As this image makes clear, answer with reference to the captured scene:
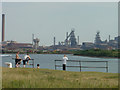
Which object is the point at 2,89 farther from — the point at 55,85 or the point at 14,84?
the point at 55,85

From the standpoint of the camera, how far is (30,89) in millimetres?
11906

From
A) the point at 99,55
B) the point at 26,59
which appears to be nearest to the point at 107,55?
the point at 99,55

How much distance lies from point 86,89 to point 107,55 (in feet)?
405

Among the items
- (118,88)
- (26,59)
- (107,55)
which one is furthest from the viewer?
(107,55)

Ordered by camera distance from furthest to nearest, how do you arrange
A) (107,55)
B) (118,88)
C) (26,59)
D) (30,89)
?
(107,55) < (26,59) < (118,88) < (30,89)

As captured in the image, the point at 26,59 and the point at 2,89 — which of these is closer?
the point at 2,89

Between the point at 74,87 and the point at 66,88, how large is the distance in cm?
44

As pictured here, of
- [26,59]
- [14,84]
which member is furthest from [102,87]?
[26,59]

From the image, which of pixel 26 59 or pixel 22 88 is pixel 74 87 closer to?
pixel 22 88

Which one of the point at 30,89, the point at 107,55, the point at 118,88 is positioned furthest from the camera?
the point at 107,55

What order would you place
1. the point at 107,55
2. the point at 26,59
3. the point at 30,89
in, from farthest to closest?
the point at 107,55 < the point at 26,59 < the point at 30,89

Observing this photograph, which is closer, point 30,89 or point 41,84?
point 30,89

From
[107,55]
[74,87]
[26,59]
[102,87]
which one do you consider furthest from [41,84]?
[107,55]

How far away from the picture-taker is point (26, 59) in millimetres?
27516
